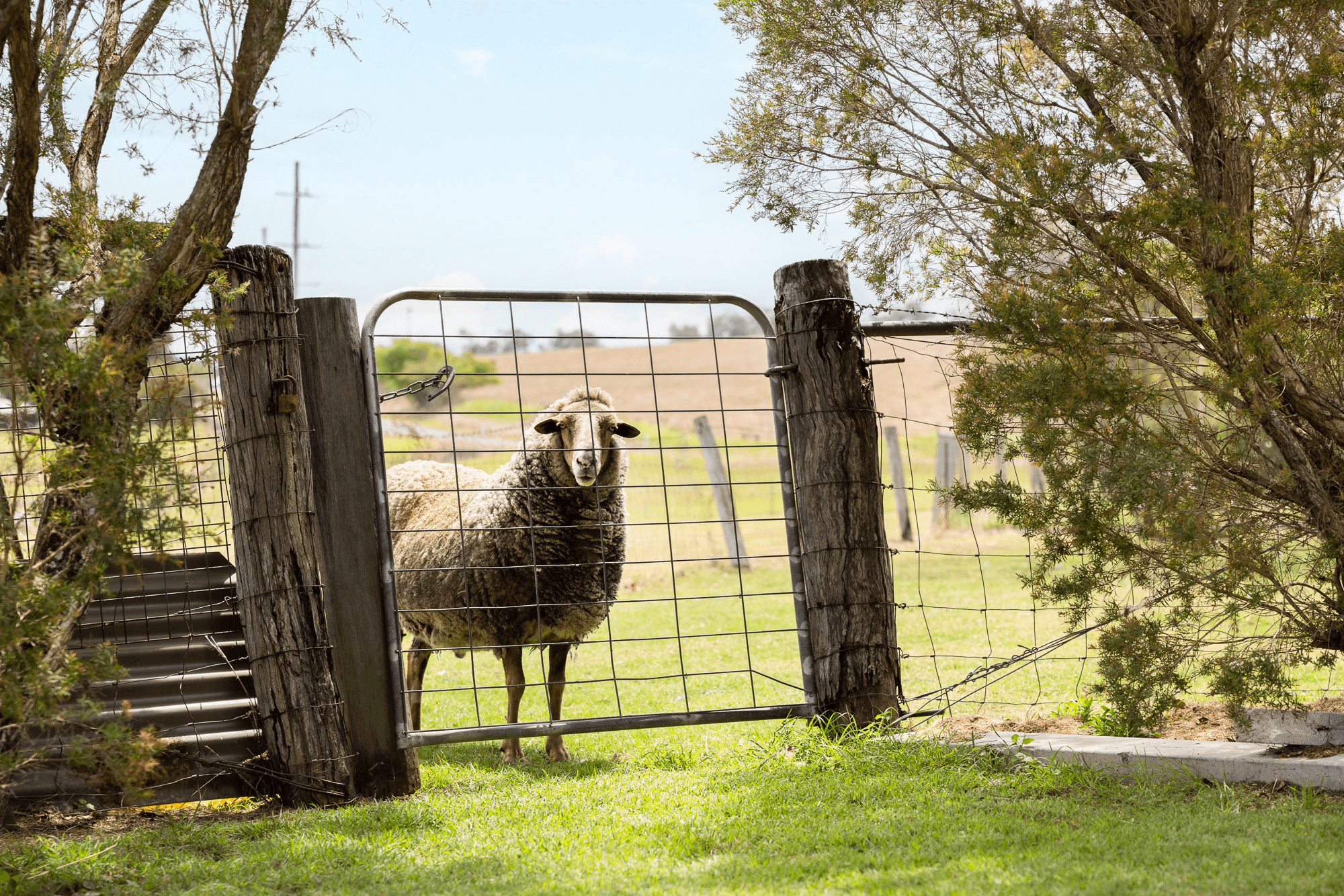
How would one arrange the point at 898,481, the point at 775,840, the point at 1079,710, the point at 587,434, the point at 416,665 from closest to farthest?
the point at 775,840, the point at 1079,710, the point at 587,434, the point at 416,665, the point at 898,481

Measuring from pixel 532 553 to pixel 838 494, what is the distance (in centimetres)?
162

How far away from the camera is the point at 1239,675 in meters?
3.96

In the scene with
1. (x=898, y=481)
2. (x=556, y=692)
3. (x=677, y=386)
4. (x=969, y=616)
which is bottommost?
(x=969, y=616)

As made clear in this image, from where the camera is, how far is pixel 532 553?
17.1 feet

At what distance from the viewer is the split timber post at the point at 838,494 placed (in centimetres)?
484

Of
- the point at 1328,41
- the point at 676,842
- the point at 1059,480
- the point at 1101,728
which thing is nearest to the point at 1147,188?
the point at 1328,41

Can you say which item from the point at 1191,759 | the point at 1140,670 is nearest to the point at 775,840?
the point at 1191,759

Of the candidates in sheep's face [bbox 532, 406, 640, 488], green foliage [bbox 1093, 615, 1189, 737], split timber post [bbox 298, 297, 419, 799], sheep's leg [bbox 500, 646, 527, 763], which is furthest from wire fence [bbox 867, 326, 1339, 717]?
split timber post [bbox 298, 297, 419, 799]

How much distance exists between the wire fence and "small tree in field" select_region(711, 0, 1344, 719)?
0.92ft

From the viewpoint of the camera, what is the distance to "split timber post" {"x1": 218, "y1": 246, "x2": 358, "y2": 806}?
423cm

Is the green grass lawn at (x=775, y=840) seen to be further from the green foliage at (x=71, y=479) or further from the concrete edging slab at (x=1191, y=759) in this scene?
the green foliage at (x=71, y=479)

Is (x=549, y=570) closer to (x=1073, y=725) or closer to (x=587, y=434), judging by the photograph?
(x=587, y=434)

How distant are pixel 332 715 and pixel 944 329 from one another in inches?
137

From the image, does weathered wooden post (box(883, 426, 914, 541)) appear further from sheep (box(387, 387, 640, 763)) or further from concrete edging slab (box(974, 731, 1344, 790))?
concrete edging slab (box(974, 731, 1344, 790))
